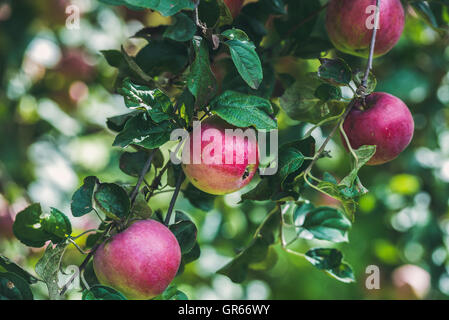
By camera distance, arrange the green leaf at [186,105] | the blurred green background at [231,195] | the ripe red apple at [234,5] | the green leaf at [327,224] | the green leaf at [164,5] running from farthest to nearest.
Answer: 1. the blurred green background at [231,195]
2. the green leaf at [327,224]
3. the ripe red apple at [234,5]
4. the green leaf at [186,105]
5. the green leaf at [164,5]

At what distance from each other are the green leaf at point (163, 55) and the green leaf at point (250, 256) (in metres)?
0.36

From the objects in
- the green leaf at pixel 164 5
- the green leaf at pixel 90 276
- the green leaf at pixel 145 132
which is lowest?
the green leaf at pixel 90 276

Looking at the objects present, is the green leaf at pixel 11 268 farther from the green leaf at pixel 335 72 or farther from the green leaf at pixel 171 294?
Answer: the green leaf at pixel 335 72

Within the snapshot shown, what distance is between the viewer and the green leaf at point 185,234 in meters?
0.91

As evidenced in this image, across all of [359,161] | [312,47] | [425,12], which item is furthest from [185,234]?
[425,12]

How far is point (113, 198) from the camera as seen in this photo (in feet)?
2.65

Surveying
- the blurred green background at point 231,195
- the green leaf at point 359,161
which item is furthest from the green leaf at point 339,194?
the blurred green background at point 231,195

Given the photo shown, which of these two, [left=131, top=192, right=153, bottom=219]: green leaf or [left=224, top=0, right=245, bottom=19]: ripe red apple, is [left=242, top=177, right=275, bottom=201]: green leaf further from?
[left=224, top=0, right=245, bottom=19]: ripe red apple

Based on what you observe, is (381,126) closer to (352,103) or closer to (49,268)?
(352,103)

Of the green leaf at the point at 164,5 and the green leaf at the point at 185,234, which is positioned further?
the green leaf at the point at 185,234

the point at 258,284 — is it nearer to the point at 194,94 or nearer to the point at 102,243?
the point at 102,243

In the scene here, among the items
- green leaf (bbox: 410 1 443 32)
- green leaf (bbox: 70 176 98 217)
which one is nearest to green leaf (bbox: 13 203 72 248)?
green leaf (bbox: 70 176 98 217)

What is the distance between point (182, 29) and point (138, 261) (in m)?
0.36

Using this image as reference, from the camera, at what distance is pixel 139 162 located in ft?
3.27
